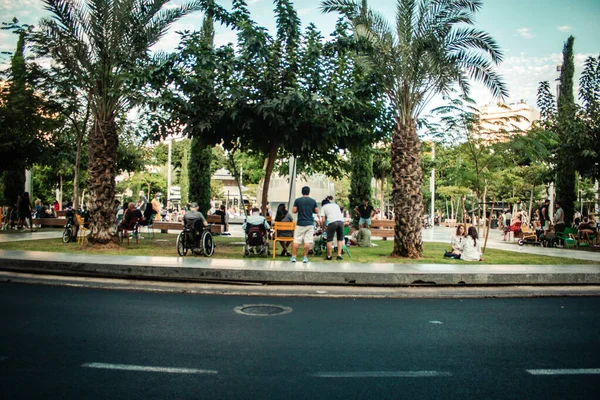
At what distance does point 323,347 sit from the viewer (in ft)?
17.6

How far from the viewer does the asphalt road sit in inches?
159

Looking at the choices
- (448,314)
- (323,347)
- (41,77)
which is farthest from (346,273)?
(41,77)

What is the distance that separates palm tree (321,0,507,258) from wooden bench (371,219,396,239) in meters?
7.85

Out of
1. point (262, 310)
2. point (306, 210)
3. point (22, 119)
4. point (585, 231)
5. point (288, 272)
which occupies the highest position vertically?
point (22, 119)

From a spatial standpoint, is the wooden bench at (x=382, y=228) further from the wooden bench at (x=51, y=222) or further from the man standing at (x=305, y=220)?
the wooden bench at (x=51, y=222)

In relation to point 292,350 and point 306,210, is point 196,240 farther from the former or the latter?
point 292,350

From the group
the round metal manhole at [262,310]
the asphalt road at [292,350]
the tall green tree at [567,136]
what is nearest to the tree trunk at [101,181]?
the asphalt road at [292,350]

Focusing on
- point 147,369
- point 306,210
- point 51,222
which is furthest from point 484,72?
point 51,222

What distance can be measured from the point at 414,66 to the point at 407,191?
135 inches

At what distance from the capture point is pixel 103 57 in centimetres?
1502

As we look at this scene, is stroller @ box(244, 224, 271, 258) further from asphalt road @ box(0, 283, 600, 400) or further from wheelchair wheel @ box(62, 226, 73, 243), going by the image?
wheelchair wheel @ box(62, 226, 73, 243)

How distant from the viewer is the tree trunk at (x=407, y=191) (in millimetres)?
14061

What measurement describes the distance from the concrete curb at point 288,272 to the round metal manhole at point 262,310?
249 centimetres

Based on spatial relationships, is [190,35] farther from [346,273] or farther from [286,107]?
[346,273]
